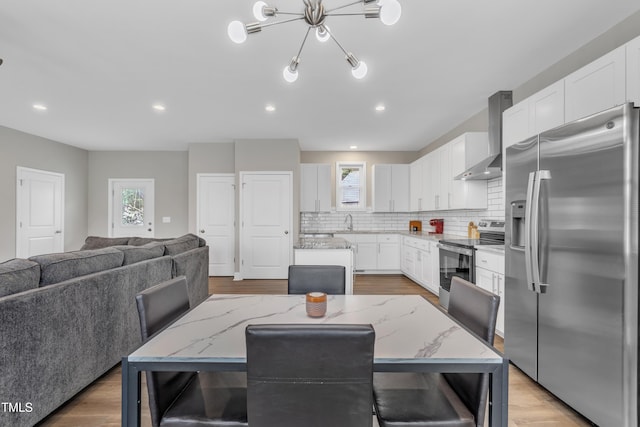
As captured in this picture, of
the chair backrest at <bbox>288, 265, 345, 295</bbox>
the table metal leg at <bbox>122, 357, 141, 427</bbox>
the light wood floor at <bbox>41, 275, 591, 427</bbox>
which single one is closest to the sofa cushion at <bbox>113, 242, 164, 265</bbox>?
the light wood floor at <bbox>41, 275, 591, 427</bbox>

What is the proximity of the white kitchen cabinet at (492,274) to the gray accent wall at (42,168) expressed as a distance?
688 centimetres

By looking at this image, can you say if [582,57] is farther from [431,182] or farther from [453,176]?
Answer: [431,182]


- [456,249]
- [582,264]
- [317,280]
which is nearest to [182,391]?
[317,280]

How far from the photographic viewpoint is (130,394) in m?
1.03

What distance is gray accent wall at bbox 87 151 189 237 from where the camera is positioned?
673cm

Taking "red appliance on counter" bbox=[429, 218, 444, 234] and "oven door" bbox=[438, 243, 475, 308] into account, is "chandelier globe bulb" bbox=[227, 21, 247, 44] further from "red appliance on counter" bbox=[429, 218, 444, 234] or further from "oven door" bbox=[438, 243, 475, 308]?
"red appliance on counter" bbox=[429, 218, 444, 234]

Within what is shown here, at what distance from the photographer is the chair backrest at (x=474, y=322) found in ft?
3.75

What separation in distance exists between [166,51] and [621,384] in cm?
381

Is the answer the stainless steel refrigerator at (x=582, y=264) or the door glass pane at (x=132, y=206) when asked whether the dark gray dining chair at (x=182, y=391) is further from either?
the door glass pane at (x=132, y=206)

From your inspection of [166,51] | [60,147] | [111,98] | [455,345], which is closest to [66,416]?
[455,345]

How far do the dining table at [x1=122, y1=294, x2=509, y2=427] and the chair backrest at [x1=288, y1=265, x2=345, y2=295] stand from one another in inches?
17.1

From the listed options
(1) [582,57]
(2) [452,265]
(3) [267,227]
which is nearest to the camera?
(1) [582,57]

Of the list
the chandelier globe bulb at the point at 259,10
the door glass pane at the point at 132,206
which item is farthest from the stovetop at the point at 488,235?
the door glass pane at the point at 132,206

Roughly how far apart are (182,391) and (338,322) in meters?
→ 0.71
